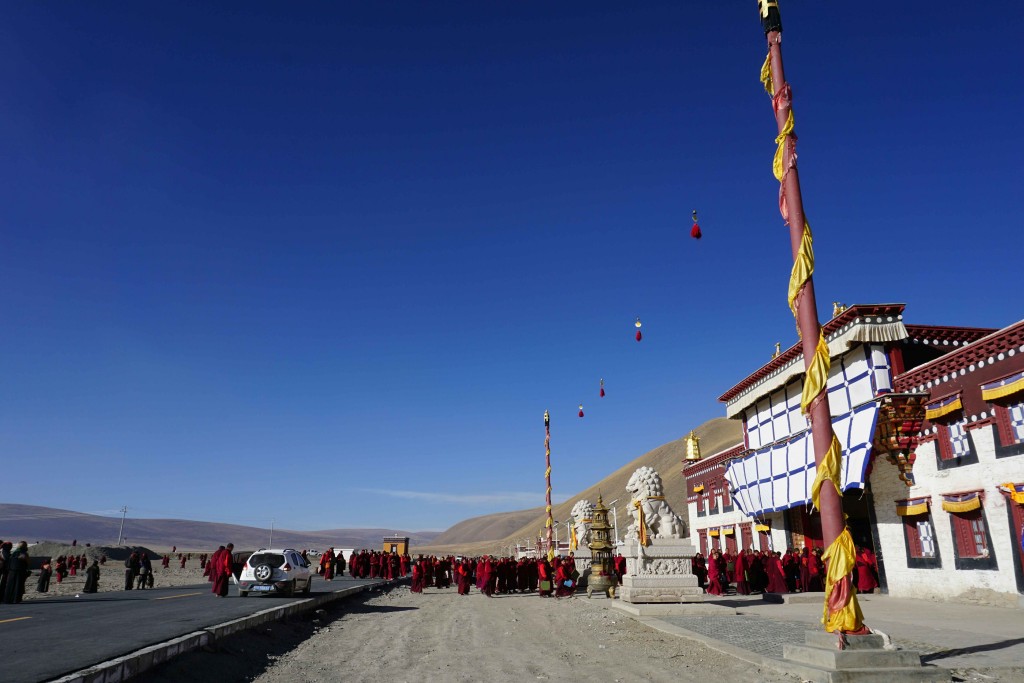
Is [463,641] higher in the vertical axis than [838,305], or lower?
lower

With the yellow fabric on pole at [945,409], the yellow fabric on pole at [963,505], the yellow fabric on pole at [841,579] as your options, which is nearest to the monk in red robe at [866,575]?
the yellow fabric on pole at [963,505]

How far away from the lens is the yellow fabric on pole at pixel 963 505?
15250mm

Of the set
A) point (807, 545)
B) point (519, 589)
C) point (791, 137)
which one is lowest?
point (519, 589)

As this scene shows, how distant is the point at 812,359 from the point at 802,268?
1.33 metres

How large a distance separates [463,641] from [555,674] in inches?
163

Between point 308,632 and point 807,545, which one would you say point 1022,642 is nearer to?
point 308,632

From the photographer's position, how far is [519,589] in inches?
1101

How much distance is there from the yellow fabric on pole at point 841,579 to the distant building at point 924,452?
329 inches

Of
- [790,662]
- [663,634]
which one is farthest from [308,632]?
[790,662]

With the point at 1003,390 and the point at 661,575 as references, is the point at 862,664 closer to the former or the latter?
the point at 1003,390

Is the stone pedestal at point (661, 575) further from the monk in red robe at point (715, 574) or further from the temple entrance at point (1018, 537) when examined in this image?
the temple entrance at point (1018, 537)

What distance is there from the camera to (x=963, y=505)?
15.6 m

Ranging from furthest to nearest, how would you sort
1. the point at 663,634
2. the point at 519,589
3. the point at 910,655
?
the point at 519,589 < the point at 663,634 < the point at 910,655

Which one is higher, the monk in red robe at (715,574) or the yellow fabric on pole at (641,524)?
the yellow fabric on pole at (641,524)
